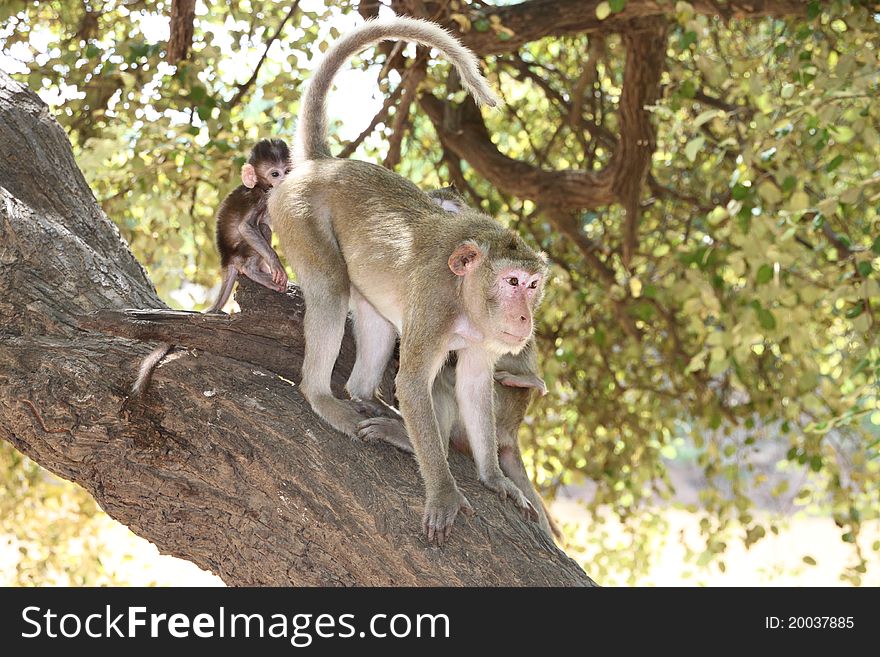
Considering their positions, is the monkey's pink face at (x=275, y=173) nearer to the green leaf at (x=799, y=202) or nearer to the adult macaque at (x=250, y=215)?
the adult macaque at (x=250, y=215)

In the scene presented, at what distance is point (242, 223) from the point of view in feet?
13.7

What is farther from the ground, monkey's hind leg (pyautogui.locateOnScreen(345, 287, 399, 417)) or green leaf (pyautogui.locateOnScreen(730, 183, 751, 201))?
green leaf (pyautogui.locateOnScreen(730, 183, 751, 201))

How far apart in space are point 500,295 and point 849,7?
8.37 feet

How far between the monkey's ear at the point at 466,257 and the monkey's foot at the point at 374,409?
56 centimetres

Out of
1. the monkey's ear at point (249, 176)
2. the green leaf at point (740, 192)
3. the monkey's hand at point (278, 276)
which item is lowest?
the monkey's hand at point (278, 276)

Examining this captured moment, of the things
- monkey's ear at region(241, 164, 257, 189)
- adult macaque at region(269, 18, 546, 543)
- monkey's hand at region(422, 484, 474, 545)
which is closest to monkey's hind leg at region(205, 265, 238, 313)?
monkey's ear at region(241, 164, 257, 189)

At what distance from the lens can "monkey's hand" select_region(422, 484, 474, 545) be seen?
2873 millimetres

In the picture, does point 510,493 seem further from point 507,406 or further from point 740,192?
point 740,192

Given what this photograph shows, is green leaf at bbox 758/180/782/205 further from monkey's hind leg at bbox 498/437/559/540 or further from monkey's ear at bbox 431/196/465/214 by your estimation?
monkey's hind leg at bbox 498/437/559/540

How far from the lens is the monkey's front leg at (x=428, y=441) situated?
2.91 metres

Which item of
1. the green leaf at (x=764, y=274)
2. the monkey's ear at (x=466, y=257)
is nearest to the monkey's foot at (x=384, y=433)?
the monkey's ear at (x=466, y=257)

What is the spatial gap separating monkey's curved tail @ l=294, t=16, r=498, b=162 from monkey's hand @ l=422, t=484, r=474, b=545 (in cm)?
132
